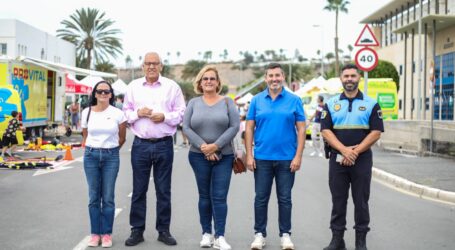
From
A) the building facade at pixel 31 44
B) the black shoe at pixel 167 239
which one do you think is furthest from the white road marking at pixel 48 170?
the building facade at pixel 31 44

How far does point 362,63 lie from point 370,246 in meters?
9.76

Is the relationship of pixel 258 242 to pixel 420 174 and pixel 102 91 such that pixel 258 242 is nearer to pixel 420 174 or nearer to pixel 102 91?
pixel 102 91

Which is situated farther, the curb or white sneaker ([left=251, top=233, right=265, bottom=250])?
the curb

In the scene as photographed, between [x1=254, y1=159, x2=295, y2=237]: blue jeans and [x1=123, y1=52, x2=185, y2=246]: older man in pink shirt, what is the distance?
986 millimetres

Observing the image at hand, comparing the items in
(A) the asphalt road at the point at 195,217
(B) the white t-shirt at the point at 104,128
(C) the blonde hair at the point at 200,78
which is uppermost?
(C) the blonde hair at the point at 200,78

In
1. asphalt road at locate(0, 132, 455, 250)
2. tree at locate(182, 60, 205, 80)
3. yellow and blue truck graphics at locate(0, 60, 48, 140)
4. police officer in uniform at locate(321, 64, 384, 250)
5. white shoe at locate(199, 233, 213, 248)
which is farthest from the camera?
tree at locate(182, 60, 205, 80)

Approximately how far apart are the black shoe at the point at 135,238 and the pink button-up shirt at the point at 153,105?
1039mm

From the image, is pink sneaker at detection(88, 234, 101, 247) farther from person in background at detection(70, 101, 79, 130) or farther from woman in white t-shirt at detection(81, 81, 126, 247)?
person in background at detection(70, 101, 79, 130)

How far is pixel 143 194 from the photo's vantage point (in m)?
7.12

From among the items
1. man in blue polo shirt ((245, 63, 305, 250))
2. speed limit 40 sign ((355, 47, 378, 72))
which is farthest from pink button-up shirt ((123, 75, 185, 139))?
speed limit 40 sign ((355, 47, 378, 72))

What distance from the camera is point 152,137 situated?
7012mm

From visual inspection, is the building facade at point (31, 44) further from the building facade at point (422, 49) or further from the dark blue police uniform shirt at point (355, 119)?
the dark blue police uniform shirt at point (355, 119)

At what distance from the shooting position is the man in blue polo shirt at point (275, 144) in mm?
6805

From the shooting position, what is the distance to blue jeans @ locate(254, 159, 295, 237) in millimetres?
6848
